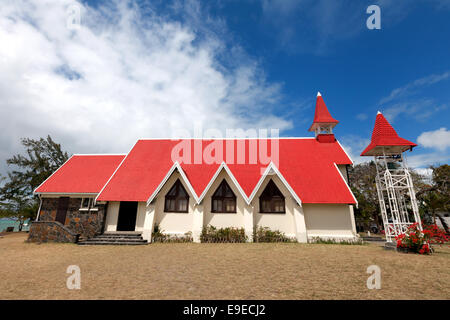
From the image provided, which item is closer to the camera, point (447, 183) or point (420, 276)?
point (420, 276)

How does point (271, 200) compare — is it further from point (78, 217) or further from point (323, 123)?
point (78, 217)

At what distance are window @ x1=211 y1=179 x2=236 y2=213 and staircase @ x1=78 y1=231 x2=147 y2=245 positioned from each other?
5.41 meters

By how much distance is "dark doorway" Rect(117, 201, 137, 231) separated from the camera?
1532 cm

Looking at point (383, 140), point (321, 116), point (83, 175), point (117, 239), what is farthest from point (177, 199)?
point (321, 116)

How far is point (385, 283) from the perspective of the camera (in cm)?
587

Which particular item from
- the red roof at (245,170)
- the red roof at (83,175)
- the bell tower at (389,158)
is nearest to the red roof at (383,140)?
the bell tower at (389,158)

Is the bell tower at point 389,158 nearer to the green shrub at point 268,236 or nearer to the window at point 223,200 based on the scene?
the green shrub at point 268,236

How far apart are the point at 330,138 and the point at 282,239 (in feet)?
38.0

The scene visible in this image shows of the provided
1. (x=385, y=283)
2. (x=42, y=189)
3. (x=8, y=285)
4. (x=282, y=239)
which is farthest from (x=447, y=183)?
(x=42, y=189)

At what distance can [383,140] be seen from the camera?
14.6 metres

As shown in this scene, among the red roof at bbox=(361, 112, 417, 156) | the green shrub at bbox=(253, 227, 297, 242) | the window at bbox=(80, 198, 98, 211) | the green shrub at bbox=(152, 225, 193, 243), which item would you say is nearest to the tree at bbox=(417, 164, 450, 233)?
the red roof at bbox=(361, 112, 417, 156)
